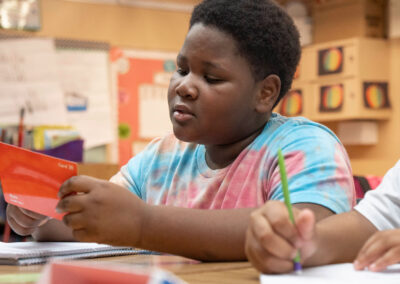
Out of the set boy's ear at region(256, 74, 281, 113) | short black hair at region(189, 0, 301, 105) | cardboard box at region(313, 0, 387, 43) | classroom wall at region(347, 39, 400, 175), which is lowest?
classroom wall at region(347, 39, 400, 175)

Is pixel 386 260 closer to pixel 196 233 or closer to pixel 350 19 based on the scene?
pixel 196 233

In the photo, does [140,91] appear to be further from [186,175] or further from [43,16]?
[186,175]

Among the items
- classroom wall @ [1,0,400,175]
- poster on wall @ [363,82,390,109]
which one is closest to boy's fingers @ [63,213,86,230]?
classroom wall @ [1,0,400,175]

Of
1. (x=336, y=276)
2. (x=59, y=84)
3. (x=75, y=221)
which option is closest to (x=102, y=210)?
(x=75, y=221)

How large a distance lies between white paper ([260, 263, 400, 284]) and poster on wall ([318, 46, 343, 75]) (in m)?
3.43

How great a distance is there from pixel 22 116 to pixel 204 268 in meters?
3.32

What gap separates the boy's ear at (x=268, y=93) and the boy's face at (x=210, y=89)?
1.0 inches

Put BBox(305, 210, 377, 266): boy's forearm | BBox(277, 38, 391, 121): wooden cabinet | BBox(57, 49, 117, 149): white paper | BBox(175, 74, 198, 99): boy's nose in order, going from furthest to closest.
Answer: BBox(57, 49, 117, 149): white paper → BBox(277, 38, 391, 121): wooden cabinet → BBox(175, 74, 198, 99): boy's nose → BBox(305, 210, 377, 266): boy's forearm

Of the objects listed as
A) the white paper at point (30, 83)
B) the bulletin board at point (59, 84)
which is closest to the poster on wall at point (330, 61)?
the bulletin board at point (59, 84)

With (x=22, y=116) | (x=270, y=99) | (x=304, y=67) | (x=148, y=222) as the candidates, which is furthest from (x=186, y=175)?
(x=304, y=67)

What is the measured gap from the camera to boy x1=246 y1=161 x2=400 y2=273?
0.64 metres

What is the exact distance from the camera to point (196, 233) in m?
0.82

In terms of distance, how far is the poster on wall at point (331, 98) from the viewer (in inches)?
158

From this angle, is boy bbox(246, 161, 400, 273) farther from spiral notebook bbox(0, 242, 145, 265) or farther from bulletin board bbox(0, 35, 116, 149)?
bulletin board bbox(0, 35, 116, 149)
